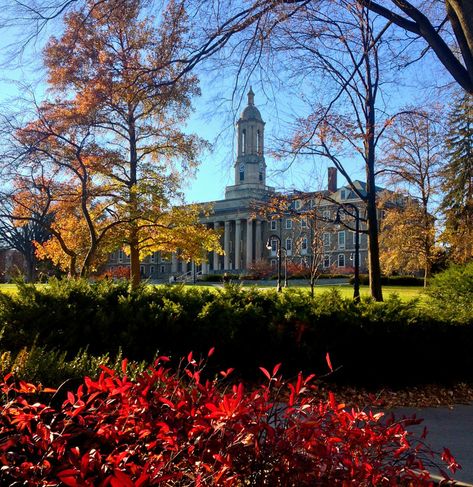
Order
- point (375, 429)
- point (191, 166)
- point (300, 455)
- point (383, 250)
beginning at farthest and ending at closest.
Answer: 1. point (383, 250)
2. point (191, 166)
3. point (375, 429)
4. point (300, 455)

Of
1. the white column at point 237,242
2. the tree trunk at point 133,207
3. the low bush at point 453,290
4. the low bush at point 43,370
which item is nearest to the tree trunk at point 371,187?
the low bush at point 453,290

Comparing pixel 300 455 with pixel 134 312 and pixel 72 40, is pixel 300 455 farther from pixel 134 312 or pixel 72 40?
pixel 72 40

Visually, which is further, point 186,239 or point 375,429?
point 186,239

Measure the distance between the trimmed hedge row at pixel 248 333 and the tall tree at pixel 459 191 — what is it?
95.9 feet

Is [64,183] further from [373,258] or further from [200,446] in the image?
[200,446]

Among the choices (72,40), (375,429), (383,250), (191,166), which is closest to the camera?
(375,429)

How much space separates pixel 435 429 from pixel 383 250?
43714 millimetres

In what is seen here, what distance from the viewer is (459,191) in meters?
43.0

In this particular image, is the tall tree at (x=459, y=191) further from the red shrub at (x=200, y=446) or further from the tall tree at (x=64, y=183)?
the red shrub at (x=200, y=446)

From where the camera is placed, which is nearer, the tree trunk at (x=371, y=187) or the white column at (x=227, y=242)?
the tree trunk at (x=371, y=187)

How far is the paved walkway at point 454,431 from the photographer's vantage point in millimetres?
4547

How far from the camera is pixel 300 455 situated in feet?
6.52

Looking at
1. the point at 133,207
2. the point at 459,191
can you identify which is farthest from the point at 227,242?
the point at 133,207

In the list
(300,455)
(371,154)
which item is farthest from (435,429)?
(371,154)
